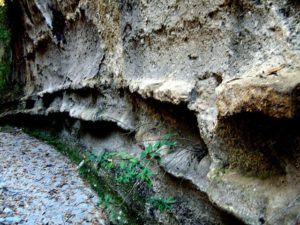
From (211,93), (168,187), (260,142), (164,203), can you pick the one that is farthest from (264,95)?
(168,187)

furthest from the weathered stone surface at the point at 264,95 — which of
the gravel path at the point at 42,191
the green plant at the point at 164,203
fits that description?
the gravel path at the point at 42,191

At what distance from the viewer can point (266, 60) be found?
81.0 inches

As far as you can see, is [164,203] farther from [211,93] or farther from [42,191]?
[42,191]

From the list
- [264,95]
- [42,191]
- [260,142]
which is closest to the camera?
[264,95]

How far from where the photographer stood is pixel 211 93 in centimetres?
253

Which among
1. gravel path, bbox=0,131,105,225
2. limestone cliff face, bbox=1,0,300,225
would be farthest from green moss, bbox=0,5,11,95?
limestone cliff face, bbox=1,0,300,225

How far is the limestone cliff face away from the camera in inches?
73.9

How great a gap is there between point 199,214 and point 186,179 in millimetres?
252

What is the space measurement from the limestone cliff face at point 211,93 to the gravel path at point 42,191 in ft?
2.05

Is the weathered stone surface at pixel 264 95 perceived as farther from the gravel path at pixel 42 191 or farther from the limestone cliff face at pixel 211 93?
the gravel path at pixel 42 191

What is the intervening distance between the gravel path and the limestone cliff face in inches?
24.6

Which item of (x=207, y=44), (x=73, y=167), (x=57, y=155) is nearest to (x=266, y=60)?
(x=207, y=44)

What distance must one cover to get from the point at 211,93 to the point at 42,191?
235 centimetres

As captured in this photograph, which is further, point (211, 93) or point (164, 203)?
point (164, 203)
